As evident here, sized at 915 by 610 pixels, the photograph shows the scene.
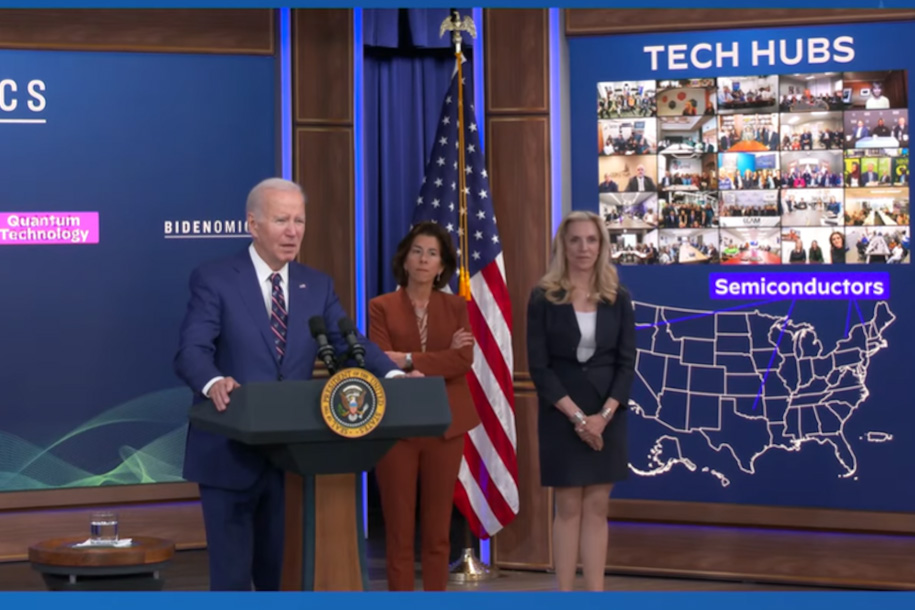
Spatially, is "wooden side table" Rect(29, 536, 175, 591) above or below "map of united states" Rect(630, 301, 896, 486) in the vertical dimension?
below

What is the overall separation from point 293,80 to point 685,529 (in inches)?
118

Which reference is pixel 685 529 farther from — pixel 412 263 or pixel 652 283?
pixel 412 263

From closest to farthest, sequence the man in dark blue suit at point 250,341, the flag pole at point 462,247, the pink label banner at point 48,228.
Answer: the man in dark blue suit at point 250,341 → the flag pole at point 462,247 → the pink label banner at point 48,228

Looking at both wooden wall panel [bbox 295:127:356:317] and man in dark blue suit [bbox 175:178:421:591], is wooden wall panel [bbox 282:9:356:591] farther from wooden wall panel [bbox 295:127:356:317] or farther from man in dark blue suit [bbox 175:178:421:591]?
man in dark blue suit [bbox 175:178:421:591]

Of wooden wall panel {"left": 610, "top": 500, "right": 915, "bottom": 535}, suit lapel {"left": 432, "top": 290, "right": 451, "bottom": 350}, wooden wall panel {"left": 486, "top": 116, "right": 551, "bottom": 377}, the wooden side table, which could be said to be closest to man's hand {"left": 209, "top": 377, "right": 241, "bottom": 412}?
the wooden side table

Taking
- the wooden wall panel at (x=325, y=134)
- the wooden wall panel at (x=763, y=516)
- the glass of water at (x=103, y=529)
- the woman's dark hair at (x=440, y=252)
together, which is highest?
Result: the wooden wall panel at (x=325, y=134)

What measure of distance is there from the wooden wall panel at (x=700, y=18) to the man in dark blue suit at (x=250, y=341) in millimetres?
2860

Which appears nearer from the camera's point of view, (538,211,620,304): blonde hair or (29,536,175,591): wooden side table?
(29,536,175,591): wooden side table

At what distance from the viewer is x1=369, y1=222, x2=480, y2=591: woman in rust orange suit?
5.08 meters

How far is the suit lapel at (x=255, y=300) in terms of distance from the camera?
379 centimetres

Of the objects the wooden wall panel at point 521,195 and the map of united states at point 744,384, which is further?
the wooden wall panel at point 521,195

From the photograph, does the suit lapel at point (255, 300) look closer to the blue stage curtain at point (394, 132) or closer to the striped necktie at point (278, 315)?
the striped necktie at point (278, 315)

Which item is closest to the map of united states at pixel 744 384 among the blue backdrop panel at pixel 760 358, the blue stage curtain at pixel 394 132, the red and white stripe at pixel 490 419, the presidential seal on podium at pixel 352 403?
the blue backdrop panel at pixel 760 358

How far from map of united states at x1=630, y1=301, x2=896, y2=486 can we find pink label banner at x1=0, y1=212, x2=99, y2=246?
2772mm
